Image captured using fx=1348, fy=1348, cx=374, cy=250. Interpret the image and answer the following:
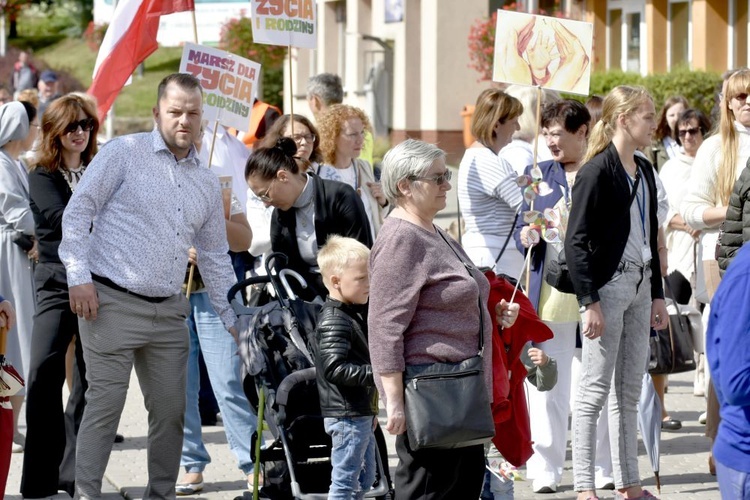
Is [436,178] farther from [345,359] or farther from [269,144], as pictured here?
[269,144]

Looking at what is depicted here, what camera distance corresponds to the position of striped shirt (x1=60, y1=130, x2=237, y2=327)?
20.0ft

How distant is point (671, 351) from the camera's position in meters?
7.99

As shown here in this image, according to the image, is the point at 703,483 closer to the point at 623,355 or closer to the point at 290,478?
the point at 623,355

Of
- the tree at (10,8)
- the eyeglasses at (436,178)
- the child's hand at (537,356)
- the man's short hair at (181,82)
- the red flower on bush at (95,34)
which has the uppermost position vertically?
the tree at (10,8)

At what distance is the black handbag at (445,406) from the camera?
16.0 ft

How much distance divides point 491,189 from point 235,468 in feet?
7.26

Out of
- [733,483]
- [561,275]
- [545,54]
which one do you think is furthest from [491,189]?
[733,483]

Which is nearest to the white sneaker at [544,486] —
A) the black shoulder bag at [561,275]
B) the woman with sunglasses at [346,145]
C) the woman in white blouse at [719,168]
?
the woman in white blouse at [719,168]

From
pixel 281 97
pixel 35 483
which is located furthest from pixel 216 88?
pixel 281 97

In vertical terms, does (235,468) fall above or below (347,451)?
below

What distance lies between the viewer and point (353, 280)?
556 centimetres

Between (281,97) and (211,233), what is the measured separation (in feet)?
116

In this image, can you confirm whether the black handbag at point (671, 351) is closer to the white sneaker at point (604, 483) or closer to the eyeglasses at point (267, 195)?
the white sneaker at point (604, 483)

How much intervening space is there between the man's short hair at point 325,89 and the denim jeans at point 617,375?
151 inches
